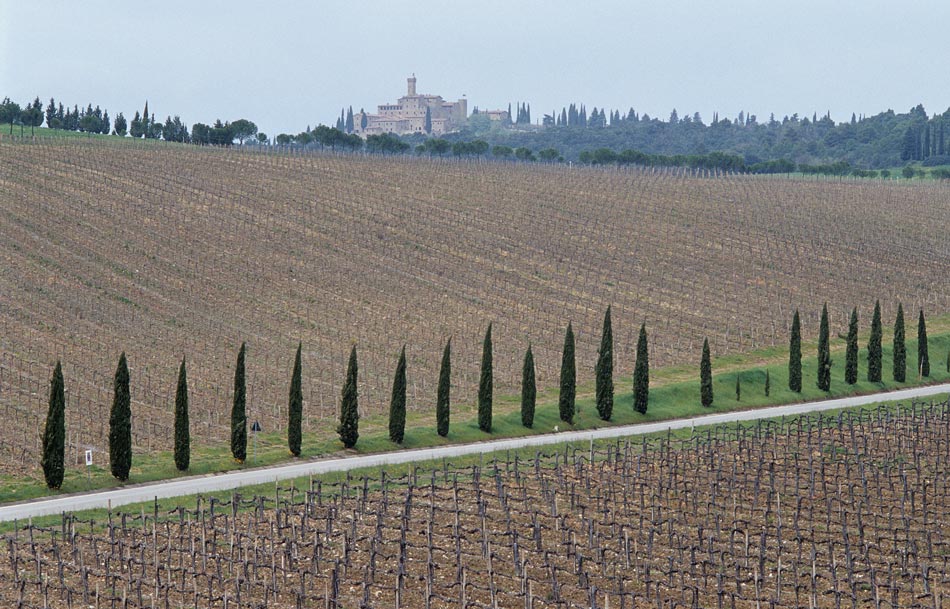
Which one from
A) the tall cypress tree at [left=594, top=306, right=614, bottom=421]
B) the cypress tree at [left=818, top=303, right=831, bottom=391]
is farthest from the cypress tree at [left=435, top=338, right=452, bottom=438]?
the cypress tree at [left=818, top=303, right=831, bottom=391]

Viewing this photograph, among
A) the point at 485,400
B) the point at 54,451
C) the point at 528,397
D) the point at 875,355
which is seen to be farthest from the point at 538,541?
the point at 875,355

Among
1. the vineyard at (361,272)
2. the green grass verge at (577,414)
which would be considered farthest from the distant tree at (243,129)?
the green grass verge at (577,414)

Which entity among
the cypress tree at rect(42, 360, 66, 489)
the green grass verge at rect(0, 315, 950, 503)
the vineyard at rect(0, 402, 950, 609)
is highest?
the cypress tree at rect(42, 360, 66, 489)

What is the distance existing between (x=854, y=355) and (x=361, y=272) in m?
34.5

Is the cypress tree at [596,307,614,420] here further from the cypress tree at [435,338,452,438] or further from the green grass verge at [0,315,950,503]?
the cypress tree at [435,338,452,438]

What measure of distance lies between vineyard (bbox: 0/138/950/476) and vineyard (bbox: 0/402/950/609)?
1.28 metres

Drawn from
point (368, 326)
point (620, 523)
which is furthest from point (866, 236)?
point (620, 523)

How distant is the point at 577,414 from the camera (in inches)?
2212

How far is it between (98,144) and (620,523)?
104m

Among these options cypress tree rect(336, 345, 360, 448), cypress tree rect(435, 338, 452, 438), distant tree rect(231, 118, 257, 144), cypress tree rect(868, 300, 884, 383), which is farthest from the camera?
distant tree rect(231, 118, 257, 144)

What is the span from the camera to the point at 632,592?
30.2 meters

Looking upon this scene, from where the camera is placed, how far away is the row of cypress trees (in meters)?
65.0

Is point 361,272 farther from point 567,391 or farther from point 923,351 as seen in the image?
point 923,351

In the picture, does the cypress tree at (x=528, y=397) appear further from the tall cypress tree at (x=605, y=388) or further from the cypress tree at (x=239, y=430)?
the cypress tree at (x=239, y=430)
